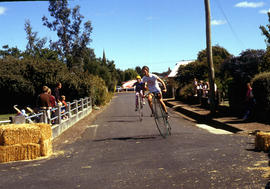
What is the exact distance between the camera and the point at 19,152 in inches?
359

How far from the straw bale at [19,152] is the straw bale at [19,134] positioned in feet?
0.39

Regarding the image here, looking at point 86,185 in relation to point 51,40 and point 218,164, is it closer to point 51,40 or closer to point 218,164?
point 218,164

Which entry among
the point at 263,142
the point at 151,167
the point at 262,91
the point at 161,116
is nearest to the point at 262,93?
the point at 262,91

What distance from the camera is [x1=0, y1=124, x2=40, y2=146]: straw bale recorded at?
357 inches

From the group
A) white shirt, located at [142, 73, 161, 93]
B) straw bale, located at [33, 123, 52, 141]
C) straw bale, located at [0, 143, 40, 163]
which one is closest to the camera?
straw bale, located at [0, 143, 40, 163]

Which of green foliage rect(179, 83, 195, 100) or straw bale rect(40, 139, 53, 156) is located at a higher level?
green foliage rect(179, 83, 195, 100)

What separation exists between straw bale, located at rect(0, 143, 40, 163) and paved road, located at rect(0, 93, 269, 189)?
42 cm

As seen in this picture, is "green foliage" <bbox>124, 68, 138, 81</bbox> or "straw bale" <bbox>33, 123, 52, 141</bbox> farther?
"green foliage" <bbox>124, 68, 138, 81</bbox>

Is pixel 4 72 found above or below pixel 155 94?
above

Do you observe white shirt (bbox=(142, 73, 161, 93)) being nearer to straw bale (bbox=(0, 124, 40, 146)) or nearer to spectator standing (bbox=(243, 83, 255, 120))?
straw bale (bbox=(0, 124, 40, 146))

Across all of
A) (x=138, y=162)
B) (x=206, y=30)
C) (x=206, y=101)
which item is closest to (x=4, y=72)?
(x=206, y=101)

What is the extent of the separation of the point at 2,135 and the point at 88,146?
2.39 metres

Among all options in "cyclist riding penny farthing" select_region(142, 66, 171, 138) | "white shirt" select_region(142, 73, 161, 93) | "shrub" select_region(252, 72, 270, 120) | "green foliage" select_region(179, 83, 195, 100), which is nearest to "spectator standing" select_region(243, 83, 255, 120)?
"shrub" select_region(252, 72, 270, 120)

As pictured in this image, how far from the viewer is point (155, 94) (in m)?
10.8
